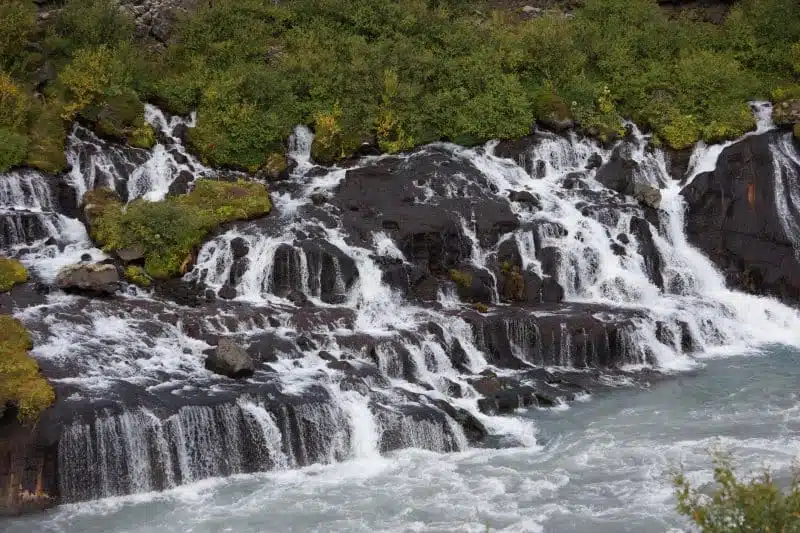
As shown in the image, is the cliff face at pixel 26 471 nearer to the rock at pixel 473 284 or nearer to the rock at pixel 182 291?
the rock at pixel 182 291

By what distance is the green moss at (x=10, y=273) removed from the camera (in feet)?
73.3

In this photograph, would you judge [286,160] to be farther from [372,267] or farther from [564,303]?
[564,303]

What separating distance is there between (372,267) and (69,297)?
8677 millimetres

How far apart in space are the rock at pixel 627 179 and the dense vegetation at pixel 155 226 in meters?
13.4

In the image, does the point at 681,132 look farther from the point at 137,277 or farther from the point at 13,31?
the point at 13,31

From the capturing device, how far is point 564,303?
25953 mm

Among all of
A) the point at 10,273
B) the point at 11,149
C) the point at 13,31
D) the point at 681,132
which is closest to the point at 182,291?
the point at 10,273

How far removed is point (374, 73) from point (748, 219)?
15123 mm

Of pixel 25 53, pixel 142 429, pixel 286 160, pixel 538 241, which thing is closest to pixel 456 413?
pixel 142 429

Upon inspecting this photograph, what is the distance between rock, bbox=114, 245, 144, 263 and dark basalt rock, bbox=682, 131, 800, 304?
724 inches

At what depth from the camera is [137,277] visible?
77.8ft

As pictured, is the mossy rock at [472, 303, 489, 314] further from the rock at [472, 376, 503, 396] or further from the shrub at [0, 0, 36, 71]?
the shrub at [0, 0, 36, 71]

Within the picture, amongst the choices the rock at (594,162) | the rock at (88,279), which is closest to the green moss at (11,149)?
the rock at (88,279)

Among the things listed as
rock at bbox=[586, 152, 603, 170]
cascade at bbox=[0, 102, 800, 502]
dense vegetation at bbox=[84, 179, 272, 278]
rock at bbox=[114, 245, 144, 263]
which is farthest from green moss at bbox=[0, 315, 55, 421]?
rock at bbox=[586, 152, 603, 170]
